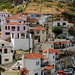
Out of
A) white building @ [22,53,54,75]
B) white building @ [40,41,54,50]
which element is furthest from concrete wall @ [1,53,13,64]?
white building @ [40,41,54,50]

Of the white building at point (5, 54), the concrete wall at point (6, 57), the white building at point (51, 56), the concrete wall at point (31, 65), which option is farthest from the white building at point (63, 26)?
the concrete wall at point (31, 65)

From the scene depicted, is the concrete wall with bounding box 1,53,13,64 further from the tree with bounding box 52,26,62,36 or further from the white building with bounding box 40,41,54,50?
the tree with bounding box 52,26,62,36

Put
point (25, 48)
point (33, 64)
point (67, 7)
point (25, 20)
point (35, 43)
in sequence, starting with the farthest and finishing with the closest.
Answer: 1. point (67, 7)
2. point (25, 20)
3. point (35, 43)
4. point (25, 48)
5. point (33, 64)

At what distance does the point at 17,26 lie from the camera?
5912 cm

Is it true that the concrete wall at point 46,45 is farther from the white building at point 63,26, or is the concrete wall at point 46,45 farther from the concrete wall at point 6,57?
the white building at point 63,26

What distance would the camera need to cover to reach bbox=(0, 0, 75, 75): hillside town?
132 feet

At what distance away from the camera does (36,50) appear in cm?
5312

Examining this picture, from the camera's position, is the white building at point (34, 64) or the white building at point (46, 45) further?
the white building at point (46, 45)

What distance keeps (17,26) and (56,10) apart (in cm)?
3660

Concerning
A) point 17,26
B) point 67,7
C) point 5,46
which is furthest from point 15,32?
point 67,7

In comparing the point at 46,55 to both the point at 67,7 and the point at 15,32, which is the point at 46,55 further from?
the point at 67,7

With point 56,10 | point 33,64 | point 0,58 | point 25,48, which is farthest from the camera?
point 56,10

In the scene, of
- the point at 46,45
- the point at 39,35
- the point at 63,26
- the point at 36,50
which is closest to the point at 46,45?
the point at 46,45

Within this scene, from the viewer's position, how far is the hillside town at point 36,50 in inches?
1582
